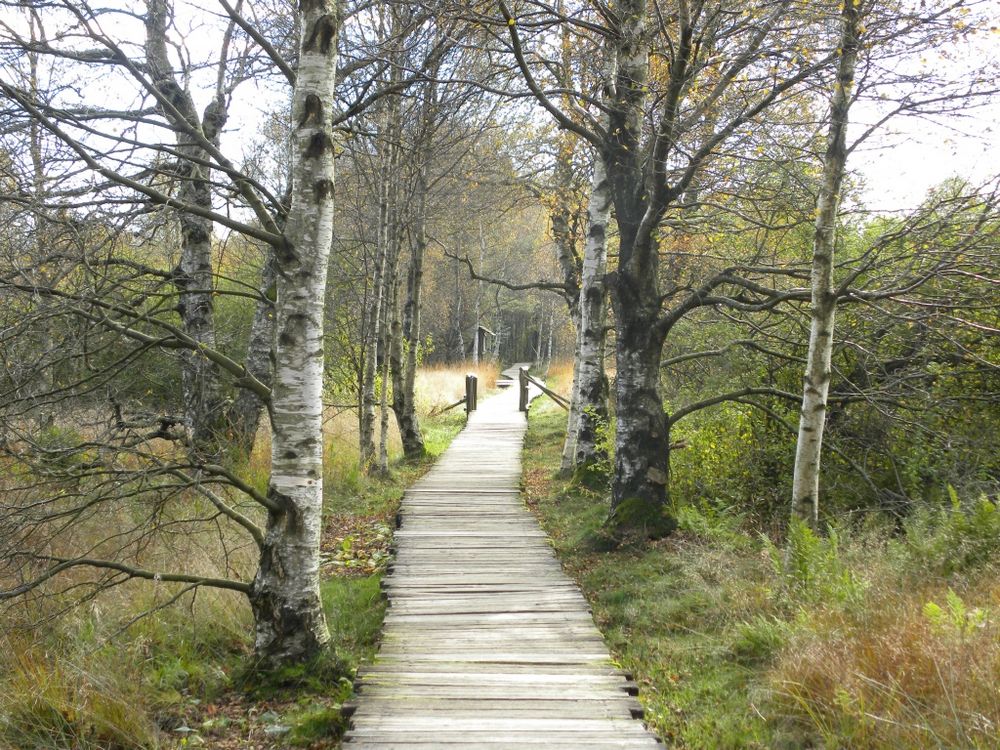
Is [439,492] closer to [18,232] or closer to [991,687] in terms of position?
[18,232]

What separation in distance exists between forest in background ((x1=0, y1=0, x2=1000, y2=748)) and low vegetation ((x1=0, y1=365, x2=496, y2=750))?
24mm

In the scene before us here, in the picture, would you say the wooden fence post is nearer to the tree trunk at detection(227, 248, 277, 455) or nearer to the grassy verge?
the tree trunk at detection(227, 248, 277, 455)

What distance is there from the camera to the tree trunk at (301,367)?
4.57 m

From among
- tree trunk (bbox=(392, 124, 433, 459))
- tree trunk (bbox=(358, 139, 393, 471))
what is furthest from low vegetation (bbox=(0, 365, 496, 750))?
tree trunk (bbox=(392, 124, 433, 459))

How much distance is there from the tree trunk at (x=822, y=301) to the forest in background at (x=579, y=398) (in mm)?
25

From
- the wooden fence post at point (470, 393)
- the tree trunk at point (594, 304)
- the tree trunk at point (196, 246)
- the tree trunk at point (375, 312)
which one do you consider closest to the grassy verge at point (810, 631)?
the tree trunk at point (594, 304)

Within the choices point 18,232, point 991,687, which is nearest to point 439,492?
point 18,232

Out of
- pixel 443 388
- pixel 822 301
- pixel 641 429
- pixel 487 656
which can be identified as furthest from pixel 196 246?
pixel 443 388

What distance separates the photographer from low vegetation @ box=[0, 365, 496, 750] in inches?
156

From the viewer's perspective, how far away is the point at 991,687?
3.12m

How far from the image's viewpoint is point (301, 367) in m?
4.57

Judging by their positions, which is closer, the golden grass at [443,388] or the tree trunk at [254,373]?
the tree trunk at [254,373]

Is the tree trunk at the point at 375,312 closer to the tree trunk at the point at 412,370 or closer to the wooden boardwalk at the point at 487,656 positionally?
the tree trunk at the point at 412,370

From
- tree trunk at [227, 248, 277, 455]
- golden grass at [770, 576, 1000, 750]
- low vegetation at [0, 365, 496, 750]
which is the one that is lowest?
low vegetation at [0, 365, 496, 750]
